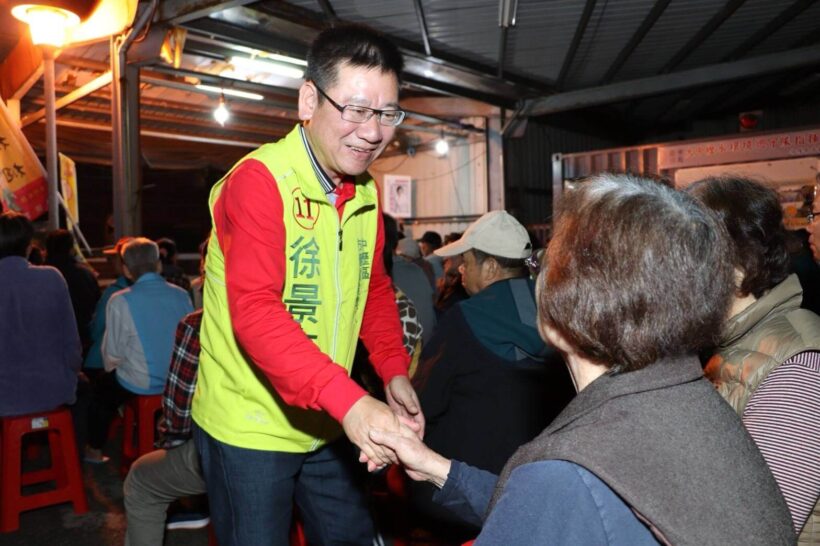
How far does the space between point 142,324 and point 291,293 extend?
3114 mm

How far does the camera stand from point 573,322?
1.13 m

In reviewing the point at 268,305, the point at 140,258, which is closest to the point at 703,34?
the point at 140,258

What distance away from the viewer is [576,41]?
7074mm

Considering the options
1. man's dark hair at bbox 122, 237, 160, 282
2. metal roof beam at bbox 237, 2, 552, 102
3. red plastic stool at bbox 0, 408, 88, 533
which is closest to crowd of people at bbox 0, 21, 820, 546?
red plastic stool at bbox 0, 408, 88, 533

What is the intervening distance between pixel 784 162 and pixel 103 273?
942 cm

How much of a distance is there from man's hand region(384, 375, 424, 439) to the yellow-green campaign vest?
0.63 ft

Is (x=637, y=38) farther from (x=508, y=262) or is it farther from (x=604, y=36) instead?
(x=508, y=262)

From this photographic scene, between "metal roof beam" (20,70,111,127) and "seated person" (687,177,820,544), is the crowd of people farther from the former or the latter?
"metal roof beam" (20,70,111,127)

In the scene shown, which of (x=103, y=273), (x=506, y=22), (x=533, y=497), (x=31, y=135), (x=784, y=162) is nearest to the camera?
(x=533, y=497)

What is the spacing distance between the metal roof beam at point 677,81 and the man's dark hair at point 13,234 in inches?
A: 277

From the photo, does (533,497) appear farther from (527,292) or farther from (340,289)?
(527,292)

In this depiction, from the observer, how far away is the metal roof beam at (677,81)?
7074mm

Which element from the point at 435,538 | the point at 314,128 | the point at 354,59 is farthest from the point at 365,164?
the point at 435,538

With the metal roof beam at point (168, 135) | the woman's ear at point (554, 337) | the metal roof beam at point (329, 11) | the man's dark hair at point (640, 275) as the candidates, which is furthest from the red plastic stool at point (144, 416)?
the metal roof beam at point (168, 135)
